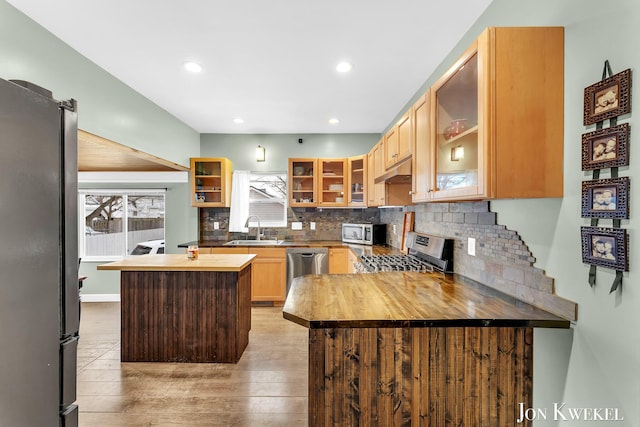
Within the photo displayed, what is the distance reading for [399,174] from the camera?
275 cm

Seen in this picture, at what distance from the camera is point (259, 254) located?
14.3 ft

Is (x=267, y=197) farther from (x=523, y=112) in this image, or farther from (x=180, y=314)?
(x=523, y=112)

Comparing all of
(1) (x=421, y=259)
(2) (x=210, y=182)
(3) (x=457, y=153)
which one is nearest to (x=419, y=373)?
(3) (x=457, y=153)

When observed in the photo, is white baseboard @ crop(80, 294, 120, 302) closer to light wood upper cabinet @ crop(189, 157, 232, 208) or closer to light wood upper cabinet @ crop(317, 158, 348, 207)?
light wood upper cabinet @ crop(189, 157, 232, 208)

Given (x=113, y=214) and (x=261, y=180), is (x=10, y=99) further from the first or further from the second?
(x=113, y=214)

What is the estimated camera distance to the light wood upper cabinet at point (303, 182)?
4.72 m

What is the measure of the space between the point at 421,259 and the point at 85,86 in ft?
10.7

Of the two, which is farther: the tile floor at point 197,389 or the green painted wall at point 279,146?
the green painted wall at point 279,146

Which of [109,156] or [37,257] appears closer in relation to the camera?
[37,257]

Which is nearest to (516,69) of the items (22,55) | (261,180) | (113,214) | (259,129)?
(22,55)

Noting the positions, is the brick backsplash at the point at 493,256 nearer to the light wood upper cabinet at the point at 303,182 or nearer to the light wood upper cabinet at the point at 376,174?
the light wood upper cabinet at the point at 376,174

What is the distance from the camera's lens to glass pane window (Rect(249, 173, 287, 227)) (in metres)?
5.06

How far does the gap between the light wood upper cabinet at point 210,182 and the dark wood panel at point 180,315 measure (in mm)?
2056

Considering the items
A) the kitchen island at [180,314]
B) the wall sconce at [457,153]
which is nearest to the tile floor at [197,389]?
the kitchen island at [180,314]
